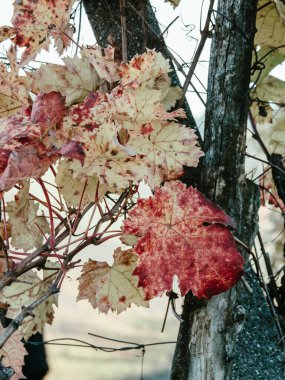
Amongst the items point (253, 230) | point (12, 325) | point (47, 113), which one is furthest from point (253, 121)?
point (12, 325)

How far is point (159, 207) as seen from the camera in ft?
2.86

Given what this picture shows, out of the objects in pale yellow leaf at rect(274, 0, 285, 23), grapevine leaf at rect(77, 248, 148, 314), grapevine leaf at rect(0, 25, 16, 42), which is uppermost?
pale yellow leaf at rect(274, 0, 285, 23)

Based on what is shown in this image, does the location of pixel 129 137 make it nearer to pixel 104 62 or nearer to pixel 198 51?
pixel 104 62

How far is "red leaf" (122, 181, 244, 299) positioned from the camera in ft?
2.82

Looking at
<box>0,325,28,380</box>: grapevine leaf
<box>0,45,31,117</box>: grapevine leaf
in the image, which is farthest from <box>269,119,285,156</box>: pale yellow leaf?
<box>0,325,28,380</box>: grapevine leaf

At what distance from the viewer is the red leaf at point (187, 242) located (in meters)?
0.86

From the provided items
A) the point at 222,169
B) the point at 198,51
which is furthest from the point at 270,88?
the point at 222,169

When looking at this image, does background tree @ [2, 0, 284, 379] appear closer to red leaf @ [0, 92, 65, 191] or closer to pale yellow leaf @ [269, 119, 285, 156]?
red leaf @ [0, 92, 65, 191]

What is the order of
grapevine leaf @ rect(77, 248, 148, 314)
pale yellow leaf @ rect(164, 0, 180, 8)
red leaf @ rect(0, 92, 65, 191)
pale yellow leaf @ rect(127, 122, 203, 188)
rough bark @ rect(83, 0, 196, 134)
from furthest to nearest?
pale yellow leaf @ rect(164, 0, 180, 8) → rough bark @ rect(83, 0, 196, 134) → grapevine leaf @ rect(77, 248, 148, 314) → pale yellow leaf @ rect(127, 122, 203, 188) → red leaf @ rect(0, 92, 65, 191)

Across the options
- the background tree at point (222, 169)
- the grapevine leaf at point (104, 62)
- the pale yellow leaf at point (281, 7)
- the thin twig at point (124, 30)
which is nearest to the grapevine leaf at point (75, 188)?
the background tree at point (222, 169)

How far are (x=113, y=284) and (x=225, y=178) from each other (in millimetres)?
296

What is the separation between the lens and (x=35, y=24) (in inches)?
41.7

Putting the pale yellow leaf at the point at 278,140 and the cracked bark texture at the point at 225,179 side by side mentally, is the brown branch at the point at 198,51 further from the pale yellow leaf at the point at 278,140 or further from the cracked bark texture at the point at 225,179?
the pale yellow leaf at the point at 278,140

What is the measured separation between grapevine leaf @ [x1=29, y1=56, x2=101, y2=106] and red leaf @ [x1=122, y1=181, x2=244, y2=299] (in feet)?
0.81
